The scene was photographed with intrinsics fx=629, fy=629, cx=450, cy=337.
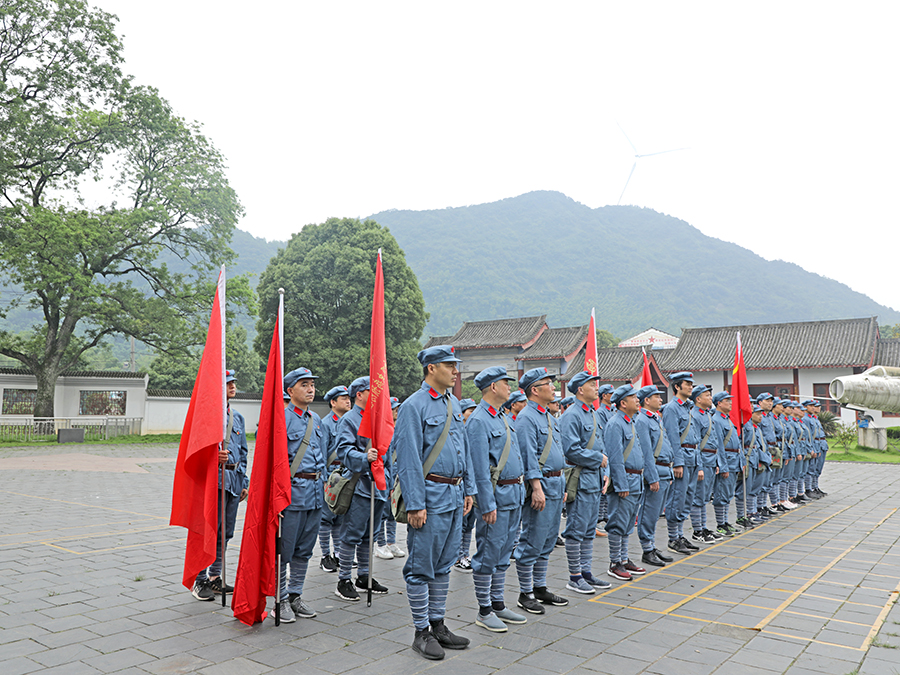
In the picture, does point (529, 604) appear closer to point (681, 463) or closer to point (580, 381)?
point (580, 381)

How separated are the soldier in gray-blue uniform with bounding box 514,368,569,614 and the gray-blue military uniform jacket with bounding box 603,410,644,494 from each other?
1023 millimetres

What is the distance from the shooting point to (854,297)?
125m

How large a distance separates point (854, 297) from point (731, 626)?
143688 millimetres

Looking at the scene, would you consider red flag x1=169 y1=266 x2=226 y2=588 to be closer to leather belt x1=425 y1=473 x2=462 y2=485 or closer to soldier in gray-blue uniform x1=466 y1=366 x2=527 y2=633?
leather belt x1=425 y1=473 x2=462 y2=485

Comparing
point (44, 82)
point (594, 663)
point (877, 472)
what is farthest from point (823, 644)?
point (44, 82)

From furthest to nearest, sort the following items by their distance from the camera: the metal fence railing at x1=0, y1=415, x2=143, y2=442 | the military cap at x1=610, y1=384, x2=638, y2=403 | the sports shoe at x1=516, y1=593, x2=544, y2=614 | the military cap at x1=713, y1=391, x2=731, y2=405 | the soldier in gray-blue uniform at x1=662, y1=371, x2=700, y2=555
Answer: the metal fence railing at x1=0, y1=415, x2=143, y2=442
the military cap at x1=713, y1=391, x2=731, y2=405
the soldier in gray-blue uniform at x1=662, y1=371, x2=700, y2=555
the military cap at x1=610, y1=384, x2=638, y2=403
the sports shoe at x1=516, y1=593, x2=544, y2=614

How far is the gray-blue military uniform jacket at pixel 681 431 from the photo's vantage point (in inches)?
312

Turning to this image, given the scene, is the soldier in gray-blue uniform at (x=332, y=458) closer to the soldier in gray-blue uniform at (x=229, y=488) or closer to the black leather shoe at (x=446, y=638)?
the soldier in gray-blue uniform at (x=229, y=488)

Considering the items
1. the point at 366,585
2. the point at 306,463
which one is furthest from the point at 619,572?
the point at 306,463

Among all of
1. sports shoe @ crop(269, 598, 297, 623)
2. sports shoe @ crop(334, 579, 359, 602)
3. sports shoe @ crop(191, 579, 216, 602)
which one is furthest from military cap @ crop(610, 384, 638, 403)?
sports shoe @ crop(191, 579, 216, 602)

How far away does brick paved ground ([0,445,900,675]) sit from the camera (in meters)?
4.19

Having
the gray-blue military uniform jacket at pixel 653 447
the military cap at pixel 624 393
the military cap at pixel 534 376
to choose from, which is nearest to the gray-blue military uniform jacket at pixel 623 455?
the gray-blue military uniform jacket at pixel 653 447

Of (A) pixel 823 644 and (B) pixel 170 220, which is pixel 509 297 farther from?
(A) pixel 823 644

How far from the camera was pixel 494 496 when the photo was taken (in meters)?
5.06
